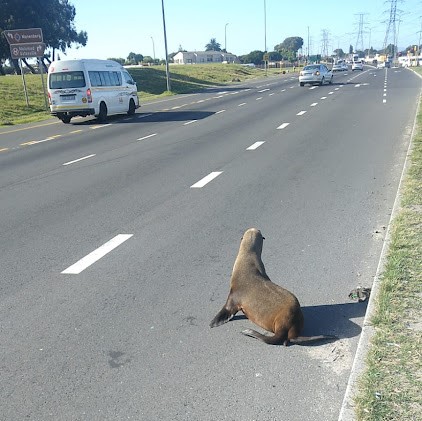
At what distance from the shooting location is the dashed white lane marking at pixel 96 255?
220 inches

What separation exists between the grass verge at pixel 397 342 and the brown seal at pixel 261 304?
1.66 feet

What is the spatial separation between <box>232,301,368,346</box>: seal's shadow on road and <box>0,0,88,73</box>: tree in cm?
5971

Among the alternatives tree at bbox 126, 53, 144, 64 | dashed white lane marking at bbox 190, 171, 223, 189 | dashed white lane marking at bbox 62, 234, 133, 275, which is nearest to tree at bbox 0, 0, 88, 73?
dashed white lane marking at bbox 190, 171, 223, 189

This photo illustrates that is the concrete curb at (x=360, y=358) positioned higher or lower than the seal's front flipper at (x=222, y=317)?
higher

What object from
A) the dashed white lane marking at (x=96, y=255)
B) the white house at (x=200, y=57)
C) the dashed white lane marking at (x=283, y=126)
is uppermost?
the dashed white lane marking at (x=96, y=255)

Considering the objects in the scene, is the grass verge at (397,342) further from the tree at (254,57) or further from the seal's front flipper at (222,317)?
the tree at (254,57)

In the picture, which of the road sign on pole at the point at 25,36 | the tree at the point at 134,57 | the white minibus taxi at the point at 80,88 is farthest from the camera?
the tree at the point at 134,57

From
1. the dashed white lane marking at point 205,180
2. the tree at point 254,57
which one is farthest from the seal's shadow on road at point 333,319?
the tree at point 254,57

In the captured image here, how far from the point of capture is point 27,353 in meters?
3.93

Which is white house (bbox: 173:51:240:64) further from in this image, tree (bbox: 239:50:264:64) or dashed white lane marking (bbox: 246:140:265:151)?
dashed white lane marking (bbox: 246:140:265:151)

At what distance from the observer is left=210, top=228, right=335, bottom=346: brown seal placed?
392 centimetres

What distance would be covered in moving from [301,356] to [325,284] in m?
1.31

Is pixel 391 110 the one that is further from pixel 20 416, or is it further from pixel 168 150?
pixel 20 416

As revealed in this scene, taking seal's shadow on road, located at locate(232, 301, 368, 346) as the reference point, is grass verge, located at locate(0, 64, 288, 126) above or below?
below
